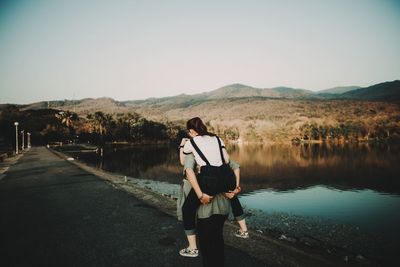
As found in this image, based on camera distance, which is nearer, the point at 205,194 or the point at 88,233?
the point at 205,194

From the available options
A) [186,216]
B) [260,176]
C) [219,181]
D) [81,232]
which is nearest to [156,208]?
[81,232]

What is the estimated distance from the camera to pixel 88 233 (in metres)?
7.22

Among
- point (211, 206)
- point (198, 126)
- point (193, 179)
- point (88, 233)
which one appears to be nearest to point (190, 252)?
point (211, 206)

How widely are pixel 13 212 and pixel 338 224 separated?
16.0 meters

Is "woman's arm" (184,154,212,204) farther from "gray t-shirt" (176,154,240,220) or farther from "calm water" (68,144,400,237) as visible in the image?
"calm water" (68,144,400,237)

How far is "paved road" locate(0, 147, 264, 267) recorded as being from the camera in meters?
5.52

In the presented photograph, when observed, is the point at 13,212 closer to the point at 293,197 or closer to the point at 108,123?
the point at 293,197

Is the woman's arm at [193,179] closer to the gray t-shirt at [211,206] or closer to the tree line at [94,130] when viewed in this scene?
the gray t-shirt at [211,206]

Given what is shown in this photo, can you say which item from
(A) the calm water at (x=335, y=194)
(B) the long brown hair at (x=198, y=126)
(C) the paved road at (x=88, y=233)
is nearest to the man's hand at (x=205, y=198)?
(B) the long brown hair at (x=198, y=126)

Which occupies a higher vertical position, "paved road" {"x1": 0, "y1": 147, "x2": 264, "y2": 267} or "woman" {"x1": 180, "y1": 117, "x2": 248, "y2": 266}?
"woman" {"x1": 180, "y1": 117, "x2": 248, "y2": 266}

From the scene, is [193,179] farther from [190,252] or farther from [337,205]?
[337,205]

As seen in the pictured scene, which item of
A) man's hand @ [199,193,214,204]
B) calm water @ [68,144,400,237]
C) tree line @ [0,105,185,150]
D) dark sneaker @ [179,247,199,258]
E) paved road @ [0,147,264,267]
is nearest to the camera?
man's hand @ [199,193,214,204]

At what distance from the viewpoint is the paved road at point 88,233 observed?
217 inches

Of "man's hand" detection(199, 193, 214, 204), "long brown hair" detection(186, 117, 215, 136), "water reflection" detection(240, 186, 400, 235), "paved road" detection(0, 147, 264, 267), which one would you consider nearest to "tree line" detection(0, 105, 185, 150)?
"water reflection" detection(240, 186, 400, 235)
